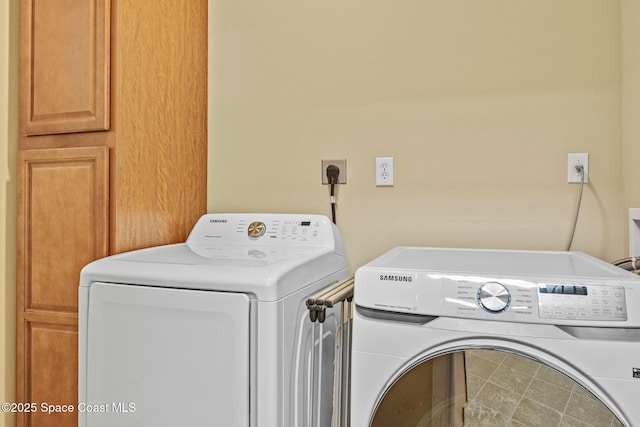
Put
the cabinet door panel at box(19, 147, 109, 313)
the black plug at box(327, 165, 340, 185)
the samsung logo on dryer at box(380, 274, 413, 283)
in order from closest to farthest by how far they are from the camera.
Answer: the samsung logo on dryer at box(380, 274, 413, 283) → the cabinet door panel at box(19, 147, 109, 313) → the black plug at box(327, 165, 340, 185)

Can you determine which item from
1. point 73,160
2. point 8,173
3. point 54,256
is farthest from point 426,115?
point 8,173

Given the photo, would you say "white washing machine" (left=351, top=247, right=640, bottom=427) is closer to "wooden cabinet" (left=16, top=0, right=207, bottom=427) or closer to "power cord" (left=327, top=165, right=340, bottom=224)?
"power cord" (left=327, top=165, right=340, bottom=224)

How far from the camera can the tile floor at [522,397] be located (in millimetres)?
854

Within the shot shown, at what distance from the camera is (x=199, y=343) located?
3.48 ft

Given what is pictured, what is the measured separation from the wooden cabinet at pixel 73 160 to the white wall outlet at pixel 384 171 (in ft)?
2.82

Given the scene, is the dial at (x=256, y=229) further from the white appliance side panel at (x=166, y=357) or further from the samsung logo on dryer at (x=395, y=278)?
the samsung logo on dryer at (x=395, y=278)

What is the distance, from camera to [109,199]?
4.50ft

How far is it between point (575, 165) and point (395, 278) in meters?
0.93

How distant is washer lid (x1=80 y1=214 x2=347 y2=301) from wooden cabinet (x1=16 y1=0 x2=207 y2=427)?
19 cm

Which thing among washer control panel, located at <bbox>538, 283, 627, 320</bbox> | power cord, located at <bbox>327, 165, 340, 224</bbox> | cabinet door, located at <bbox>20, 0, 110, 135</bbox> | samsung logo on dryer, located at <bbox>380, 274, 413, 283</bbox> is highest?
cabinet door, located at <bbox>20, 0, 110, 135</bbox>

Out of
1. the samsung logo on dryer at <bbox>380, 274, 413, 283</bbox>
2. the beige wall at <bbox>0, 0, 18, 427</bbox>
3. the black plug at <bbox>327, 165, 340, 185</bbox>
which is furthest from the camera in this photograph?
the black plug at <bbox>327, 165, 340, 185</bbox>

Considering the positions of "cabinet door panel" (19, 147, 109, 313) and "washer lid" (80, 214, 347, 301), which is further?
"cabinet door panel" (19, 147, 109, 313)

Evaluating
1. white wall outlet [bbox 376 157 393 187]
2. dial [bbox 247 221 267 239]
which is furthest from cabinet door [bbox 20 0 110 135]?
white wall outlet [bbox 376 157 393 187]

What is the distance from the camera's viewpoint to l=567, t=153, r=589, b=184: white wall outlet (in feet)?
4.77
